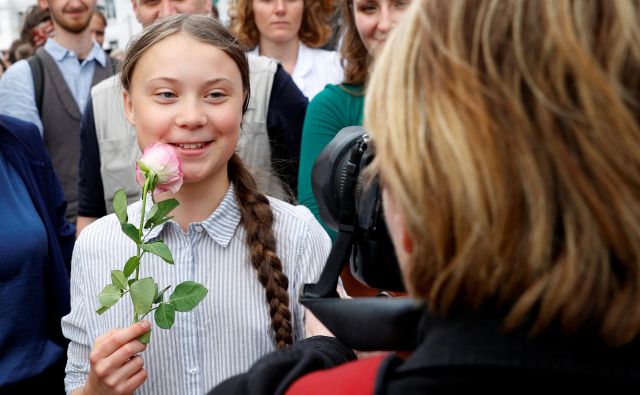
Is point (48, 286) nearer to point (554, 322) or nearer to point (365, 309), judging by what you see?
point (365, 309)

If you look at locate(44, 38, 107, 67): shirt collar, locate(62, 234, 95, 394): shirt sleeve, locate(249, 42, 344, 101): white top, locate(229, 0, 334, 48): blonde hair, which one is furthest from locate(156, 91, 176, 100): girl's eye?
locate(44, 38, 107, 67): shirt collar

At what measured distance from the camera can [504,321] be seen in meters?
0.92

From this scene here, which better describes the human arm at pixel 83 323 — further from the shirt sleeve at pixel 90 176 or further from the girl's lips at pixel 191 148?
the shirt sleeve at pixel 90 176

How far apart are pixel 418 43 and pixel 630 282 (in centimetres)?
34

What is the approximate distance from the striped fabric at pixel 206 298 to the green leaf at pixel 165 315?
0.60 feet

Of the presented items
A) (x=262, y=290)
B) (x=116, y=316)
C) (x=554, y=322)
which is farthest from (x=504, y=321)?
(x=116, y=316)

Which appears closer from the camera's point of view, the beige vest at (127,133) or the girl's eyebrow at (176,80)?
the girl's eyebrow at (176,80)

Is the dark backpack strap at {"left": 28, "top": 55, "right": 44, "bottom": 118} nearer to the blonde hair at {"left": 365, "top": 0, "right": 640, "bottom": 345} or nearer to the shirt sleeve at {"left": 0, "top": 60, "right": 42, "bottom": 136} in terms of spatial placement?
the shirt sleeve at {"left": 0, "top": 60, "right": 42, "bottom": 136}

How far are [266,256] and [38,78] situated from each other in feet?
8.23

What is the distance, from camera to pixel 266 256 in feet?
6.36

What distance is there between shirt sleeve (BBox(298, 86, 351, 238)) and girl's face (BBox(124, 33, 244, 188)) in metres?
0.66

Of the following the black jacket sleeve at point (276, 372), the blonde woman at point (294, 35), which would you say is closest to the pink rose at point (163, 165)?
the black jacket sleeve at point (276, 372)

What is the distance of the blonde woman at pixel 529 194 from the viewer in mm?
881

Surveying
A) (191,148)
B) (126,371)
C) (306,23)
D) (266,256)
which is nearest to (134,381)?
(126,371)
